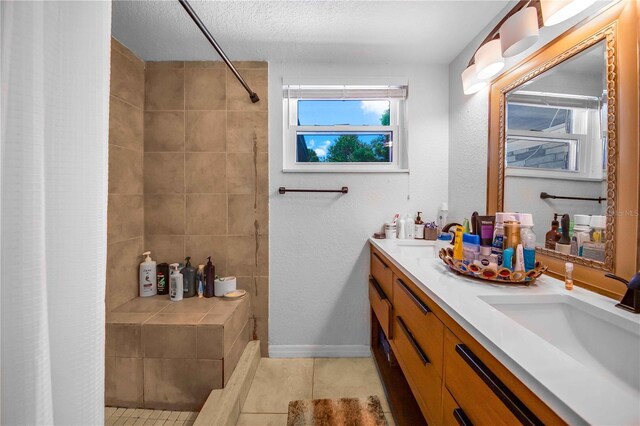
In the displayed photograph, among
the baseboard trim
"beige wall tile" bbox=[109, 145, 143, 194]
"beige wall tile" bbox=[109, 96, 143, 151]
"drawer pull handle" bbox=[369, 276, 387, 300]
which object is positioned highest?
"beige wall tile" bbox=[109, 96, 143, 151]

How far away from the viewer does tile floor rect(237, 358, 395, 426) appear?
148 centimetres

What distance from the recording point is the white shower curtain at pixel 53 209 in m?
0.40

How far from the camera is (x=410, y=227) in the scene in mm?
1929

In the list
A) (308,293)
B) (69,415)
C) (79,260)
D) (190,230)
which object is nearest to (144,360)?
(190,230)

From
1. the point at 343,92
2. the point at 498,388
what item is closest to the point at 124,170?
the point at 343,92

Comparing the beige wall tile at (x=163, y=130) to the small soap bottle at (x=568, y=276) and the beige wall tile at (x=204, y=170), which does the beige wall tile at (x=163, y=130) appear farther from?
the small soap bottle at (x=568, y=276)

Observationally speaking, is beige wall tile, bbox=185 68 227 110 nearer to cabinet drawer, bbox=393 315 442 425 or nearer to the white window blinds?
the white window blinds

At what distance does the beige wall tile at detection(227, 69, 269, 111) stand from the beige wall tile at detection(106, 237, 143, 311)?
3.84ft

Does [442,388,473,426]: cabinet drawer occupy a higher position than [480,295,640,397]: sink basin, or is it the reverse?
[480,295,640,397]: sink basin

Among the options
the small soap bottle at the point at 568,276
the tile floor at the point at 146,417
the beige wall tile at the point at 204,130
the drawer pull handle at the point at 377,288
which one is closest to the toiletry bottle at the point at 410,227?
the drawer pull handle at the point at 377,288

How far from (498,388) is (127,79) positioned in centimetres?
238

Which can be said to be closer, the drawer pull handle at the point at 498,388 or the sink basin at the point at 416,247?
the drawer pull handle at the point at 498,388

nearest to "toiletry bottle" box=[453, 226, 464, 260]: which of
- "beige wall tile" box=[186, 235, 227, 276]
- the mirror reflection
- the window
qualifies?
the mirror reflection

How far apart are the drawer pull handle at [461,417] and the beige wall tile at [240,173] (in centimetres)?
166
